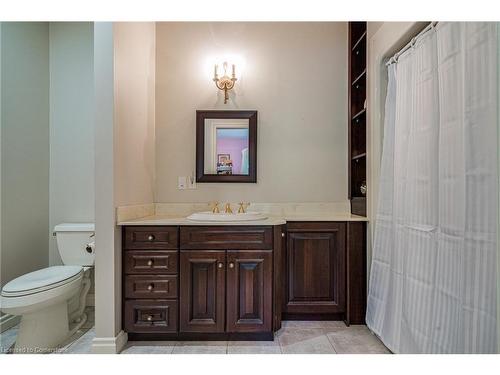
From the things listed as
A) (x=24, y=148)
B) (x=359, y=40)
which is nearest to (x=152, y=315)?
(x=24, y=148)

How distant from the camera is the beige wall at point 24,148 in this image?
2246 millimetres

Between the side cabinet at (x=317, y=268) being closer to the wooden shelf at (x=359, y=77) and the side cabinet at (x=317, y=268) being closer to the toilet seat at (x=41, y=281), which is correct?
the wooden shelf at (x=359, y=77)

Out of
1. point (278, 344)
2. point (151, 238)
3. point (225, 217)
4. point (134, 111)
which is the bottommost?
point (278, 344)

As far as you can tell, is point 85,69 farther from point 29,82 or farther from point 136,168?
point 136,168

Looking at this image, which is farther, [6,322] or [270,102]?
[270,102]

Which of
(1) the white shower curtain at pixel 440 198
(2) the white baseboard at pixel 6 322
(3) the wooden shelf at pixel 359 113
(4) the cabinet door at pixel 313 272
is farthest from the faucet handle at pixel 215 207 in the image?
(2) the white baseboard at pixel 6 322

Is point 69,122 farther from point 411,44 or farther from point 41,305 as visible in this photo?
point 411,44

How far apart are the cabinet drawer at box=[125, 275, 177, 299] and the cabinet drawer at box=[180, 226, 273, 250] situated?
0.25m

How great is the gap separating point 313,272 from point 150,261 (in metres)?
1.22

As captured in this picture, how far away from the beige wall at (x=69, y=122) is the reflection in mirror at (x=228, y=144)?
1.08 m

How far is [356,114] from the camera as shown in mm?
2535

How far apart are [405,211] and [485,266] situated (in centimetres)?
62

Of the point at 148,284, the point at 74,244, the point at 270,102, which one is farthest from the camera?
the point at 270,102

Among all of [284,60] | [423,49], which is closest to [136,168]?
[284,60]
